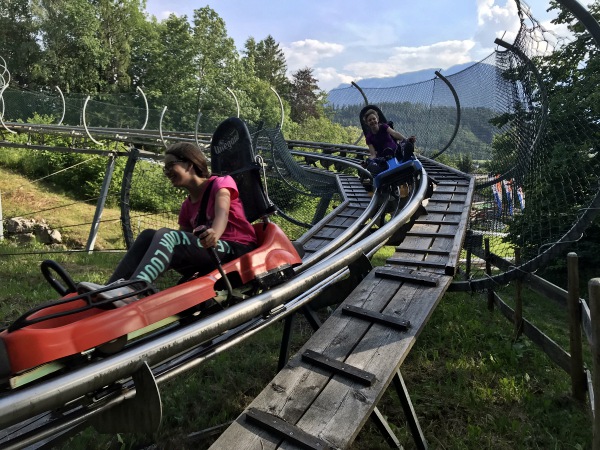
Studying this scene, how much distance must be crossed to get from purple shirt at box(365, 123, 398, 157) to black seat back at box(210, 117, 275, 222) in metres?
3.36

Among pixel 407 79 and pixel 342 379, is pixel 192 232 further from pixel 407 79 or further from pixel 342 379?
pixel 407 79

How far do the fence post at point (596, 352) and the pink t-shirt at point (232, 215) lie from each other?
5.02 feet

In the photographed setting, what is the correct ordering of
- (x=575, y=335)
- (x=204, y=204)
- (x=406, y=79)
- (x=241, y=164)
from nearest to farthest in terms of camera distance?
1. (x=204, y=204)
2. (x=241, y=164)
3. (x=575, y=335)
4. (x=406, y=79)

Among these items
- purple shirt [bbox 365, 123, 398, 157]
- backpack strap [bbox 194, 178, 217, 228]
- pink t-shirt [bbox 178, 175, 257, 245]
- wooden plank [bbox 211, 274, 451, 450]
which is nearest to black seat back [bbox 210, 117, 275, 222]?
pink t-shirt [bbox 178, 175, 257, 245]

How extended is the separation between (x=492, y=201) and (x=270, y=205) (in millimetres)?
3579

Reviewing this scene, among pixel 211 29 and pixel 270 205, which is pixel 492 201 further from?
pixel 211 29

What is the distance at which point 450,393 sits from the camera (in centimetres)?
318

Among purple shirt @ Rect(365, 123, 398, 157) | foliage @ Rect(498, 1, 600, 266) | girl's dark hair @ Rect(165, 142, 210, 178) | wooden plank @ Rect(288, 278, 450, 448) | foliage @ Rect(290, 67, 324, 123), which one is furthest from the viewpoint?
foliage @ Rect(290, 67, 324, 123)

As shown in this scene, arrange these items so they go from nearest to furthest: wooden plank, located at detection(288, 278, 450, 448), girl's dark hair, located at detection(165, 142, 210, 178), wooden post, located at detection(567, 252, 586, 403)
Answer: wooden plank, located at detection(288, 278, 450, 448) < girl's dark hair, located at detection(165, 142, 210, 178) < wooden post, located at detection(567, 252, 586, 403)

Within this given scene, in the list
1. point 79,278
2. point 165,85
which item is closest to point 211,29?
point 165,85

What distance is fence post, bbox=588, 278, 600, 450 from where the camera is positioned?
180 centimetres

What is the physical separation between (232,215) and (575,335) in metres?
2.46

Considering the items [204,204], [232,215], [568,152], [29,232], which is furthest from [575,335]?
[29,232]

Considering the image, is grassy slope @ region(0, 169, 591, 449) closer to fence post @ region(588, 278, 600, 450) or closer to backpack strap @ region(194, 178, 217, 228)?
fence post @ region(588, 278, 600, 450)
